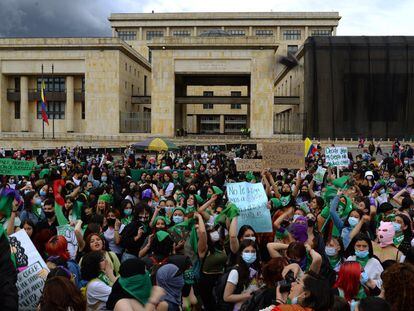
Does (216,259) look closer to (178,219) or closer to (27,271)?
(178,219)

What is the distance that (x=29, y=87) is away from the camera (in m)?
59.6

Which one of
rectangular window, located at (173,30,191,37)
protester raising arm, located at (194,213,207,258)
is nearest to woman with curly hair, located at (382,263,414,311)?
protester raising arm, located at (194,213,207,258)

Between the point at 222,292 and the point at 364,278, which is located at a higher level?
the point at 364,278

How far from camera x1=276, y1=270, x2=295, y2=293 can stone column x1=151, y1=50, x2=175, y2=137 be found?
48048mm

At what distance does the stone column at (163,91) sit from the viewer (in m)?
52.4

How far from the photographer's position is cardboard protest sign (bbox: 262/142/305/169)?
39.1 feet

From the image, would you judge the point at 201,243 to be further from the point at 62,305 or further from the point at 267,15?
Result: the point at 267,15

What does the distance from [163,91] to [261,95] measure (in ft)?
34.2

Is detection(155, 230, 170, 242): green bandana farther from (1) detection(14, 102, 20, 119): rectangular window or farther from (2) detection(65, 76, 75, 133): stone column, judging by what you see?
(1) detection(14, 102, 20, 119): rectangular window

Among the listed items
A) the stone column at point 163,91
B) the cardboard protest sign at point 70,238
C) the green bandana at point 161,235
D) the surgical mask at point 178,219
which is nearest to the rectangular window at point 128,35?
the stone column at point 163,91

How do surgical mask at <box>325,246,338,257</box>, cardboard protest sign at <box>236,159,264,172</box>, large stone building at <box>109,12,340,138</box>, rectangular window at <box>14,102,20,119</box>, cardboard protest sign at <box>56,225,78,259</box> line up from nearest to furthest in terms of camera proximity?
surgical mask at <box>325,246,338,257</box>, cardboard protest sign at <box>56,225,78,259</box>, cardboard protest sign at <box>236,159,264,172</box>, large stone building at <box>109,12,340,138</box>, rectangular window at <box>14,102,20,119</box>

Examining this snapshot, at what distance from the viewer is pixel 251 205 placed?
7027 millimetres

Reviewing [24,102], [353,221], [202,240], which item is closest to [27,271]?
[202,240]

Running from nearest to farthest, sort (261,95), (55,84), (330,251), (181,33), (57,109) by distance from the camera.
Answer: (330,251), (261,95), (55,84), (57,109), (181,33)
